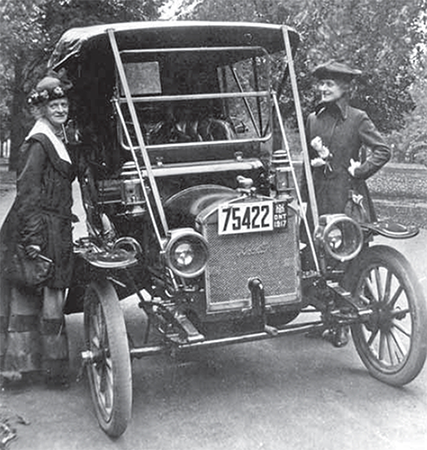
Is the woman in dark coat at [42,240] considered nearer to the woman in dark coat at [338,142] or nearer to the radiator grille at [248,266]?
the radiator grille at [248,266]

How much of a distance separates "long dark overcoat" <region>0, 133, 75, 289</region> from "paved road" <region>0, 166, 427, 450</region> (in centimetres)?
85

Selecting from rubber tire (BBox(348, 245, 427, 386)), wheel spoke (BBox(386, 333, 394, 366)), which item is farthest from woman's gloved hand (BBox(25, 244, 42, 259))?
wheel spoke (BBox(386, 333, 394, 366))

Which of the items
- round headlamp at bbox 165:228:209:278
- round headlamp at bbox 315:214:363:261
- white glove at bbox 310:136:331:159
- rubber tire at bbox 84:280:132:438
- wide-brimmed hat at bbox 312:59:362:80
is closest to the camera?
rubber tire at bbox 84:280:132:438

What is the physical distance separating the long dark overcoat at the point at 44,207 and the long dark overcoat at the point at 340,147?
183 centimetres

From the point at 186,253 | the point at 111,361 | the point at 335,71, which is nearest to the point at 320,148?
the point at 335,71

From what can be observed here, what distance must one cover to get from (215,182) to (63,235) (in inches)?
41.3

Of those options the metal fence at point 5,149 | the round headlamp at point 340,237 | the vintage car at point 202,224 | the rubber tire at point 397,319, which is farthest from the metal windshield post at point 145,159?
the metal fence at point 5,149

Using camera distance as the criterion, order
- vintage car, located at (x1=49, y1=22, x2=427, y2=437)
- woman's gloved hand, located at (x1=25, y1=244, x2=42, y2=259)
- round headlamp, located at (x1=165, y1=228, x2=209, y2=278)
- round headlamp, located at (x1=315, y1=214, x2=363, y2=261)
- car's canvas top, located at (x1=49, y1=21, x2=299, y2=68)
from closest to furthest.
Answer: round headlamp, located at (x1=165, y1=228, x2=209, y2=278) → vintage car, located at (x1=49, y1=22, x2=427, y2=437) → round headlamp, located at (x1=315, y1=214, x2=363, y2=261) → woman's gloved hand, located at (x1=25, y1=244, x2=42, y2=259) → car's canvas top, located at (x1=49, y1=21, x2=299, y2=68)

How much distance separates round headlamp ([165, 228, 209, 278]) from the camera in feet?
12.6

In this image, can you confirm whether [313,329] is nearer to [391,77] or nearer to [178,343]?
[178,343]

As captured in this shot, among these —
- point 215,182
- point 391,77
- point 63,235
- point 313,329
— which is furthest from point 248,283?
point 391,77

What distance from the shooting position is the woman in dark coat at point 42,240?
4.41 meters

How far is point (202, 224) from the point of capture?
13.2ft

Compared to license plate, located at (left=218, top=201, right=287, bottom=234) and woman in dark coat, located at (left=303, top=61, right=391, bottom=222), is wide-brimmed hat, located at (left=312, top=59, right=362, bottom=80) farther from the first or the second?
license plate, located at (left=218, top=201, right=287, bottom=234)
